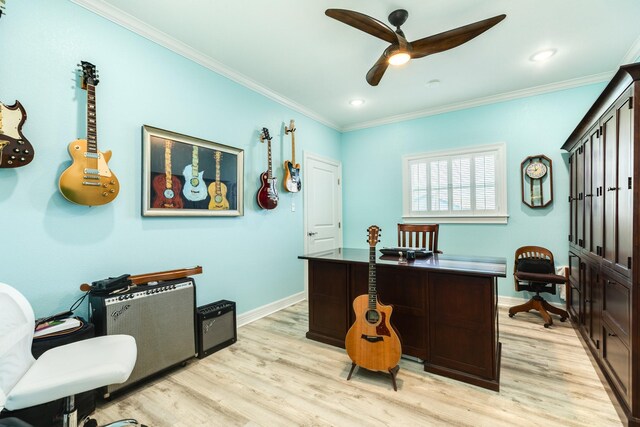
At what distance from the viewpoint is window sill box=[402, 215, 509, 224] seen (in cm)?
379

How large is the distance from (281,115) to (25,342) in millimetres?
3200

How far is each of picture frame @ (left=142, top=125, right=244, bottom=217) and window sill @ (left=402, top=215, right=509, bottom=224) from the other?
8.39 feet

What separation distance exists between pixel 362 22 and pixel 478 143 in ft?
9.03

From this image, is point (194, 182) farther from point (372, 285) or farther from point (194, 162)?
point (372, 285)

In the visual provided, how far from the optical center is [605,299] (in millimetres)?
2062

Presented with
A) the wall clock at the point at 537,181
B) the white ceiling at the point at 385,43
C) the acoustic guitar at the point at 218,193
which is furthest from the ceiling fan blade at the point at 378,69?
the wall clock at the point at 537,181

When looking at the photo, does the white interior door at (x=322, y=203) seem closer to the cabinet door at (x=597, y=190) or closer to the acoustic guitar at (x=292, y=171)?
the acoustic guitar at (x=292, y=171)

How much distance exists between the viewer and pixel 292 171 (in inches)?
152

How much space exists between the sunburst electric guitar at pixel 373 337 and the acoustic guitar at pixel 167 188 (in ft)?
5.80

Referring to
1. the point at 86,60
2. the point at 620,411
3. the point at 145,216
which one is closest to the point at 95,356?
the point at 145,216

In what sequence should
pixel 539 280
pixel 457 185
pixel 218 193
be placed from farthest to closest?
pixel 457 185
pixel 539 280
pixel 218 193

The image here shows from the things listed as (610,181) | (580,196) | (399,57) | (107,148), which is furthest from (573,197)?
(107,148)

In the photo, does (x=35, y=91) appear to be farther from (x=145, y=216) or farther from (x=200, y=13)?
(x=200, y=13)

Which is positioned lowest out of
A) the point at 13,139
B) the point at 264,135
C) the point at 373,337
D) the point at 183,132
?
the point at 373,337
